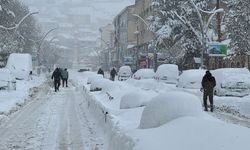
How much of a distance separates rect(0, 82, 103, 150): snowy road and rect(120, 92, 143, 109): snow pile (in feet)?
3.69

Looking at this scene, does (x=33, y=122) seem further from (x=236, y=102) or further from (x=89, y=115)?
(x=236, y=102)

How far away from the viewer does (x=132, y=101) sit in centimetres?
1631

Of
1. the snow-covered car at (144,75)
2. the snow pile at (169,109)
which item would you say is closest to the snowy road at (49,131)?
the snow pile at (169,109)

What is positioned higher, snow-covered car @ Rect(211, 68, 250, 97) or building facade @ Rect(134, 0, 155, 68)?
building facade @ Rect(134, 0, 155, 68)

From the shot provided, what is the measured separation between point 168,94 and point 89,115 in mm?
9370

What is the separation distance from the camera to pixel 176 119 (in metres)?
8.85

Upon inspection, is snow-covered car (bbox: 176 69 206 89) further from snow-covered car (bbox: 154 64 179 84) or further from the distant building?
the distant building

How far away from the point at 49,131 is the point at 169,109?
5655mm

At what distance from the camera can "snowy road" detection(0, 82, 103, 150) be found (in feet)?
38.5

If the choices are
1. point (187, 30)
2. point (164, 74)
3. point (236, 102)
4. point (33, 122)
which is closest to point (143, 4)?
point (187, 30)

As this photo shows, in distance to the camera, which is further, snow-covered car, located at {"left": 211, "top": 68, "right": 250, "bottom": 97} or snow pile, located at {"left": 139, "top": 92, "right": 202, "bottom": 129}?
snow-covered car, located at {"left": 211, "top": 68, "right": 250, "bottom": 97}

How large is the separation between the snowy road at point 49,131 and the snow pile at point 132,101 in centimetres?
112

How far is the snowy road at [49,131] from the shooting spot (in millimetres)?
11727

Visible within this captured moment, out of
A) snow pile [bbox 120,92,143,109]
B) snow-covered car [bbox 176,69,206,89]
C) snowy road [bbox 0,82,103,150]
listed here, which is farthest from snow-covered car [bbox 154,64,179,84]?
snow pile [bbox 120,92,143,109]
